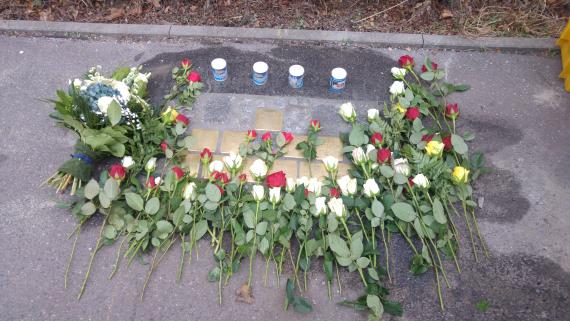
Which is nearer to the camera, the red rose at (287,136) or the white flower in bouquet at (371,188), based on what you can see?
the white flower in bouquet at (371,188)

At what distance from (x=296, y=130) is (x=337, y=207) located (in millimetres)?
769

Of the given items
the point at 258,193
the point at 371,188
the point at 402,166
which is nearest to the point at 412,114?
the point at 402,166

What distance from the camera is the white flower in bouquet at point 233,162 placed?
2.40m

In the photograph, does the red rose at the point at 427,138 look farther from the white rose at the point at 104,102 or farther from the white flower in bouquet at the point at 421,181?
the white rose at the point at 104,102

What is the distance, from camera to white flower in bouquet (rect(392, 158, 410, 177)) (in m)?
2.37

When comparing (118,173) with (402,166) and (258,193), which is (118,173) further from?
(402,166)

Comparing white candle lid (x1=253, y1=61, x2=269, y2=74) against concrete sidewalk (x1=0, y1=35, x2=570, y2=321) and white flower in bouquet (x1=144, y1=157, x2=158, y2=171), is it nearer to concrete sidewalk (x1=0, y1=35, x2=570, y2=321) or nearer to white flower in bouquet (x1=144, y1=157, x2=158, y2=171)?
concrete sidewalk (x1=0, y1=35, x2=570, y2=321)

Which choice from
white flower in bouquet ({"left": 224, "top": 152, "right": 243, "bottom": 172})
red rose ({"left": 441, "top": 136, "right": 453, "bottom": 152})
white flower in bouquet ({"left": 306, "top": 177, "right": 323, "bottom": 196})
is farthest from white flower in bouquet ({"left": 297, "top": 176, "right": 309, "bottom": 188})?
red rose ({"left": 441, "top": 136, "right": 453, "bottom": 152})

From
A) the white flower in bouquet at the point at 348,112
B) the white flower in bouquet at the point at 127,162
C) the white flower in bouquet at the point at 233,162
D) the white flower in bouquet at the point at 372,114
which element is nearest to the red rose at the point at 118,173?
the white flower in bouquet at the point at 127,162

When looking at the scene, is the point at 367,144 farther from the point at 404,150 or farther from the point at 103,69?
the point at 103,69

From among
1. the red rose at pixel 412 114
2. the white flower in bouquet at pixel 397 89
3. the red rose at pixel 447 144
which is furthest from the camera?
the white flower in bouquet at pixel 397 89

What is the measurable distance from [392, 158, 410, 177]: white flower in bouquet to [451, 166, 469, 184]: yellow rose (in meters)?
0.26

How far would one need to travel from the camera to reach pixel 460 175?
2301 millimetres

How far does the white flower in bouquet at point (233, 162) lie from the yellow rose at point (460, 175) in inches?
49.7
